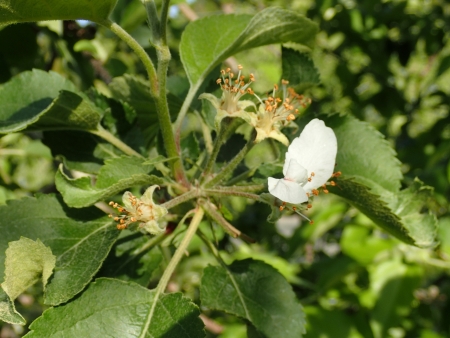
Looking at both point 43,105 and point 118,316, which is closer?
point 118,316

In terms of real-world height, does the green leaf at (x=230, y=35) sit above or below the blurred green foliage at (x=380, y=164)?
above

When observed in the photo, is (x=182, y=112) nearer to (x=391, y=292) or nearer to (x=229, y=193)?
(x=229, y=193)

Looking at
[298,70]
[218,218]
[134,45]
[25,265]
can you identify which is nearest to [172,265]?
[218,218]

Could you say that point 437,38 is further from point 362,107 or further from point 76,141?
point 76,141

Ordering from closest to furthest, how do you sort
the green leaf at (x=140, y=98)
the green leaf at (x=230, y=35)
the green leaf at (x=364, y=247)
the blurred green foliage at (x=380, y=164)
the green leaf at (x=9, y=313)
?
the green leaf at (x=9, y=313), the green leaf at (x=230, y=35), the green leaf at (x=140, y=98), the blurred green foliage at (x=380, y=164), the green leaf at (x=364, y=247)

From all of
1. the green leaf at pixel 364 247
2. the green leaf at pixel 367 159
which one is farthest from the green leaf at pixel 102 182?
the green leaf at pixel 364 247

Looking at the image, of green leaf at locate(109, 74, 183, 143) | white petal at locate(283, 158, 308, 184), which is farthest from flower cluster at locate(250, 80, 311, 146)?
green leaf at locate(109, 74, 183, 143)

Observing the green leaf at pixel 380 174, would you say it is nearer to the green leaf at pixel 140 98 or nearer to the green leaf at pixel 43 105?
the green leaf at pixel 140 98
